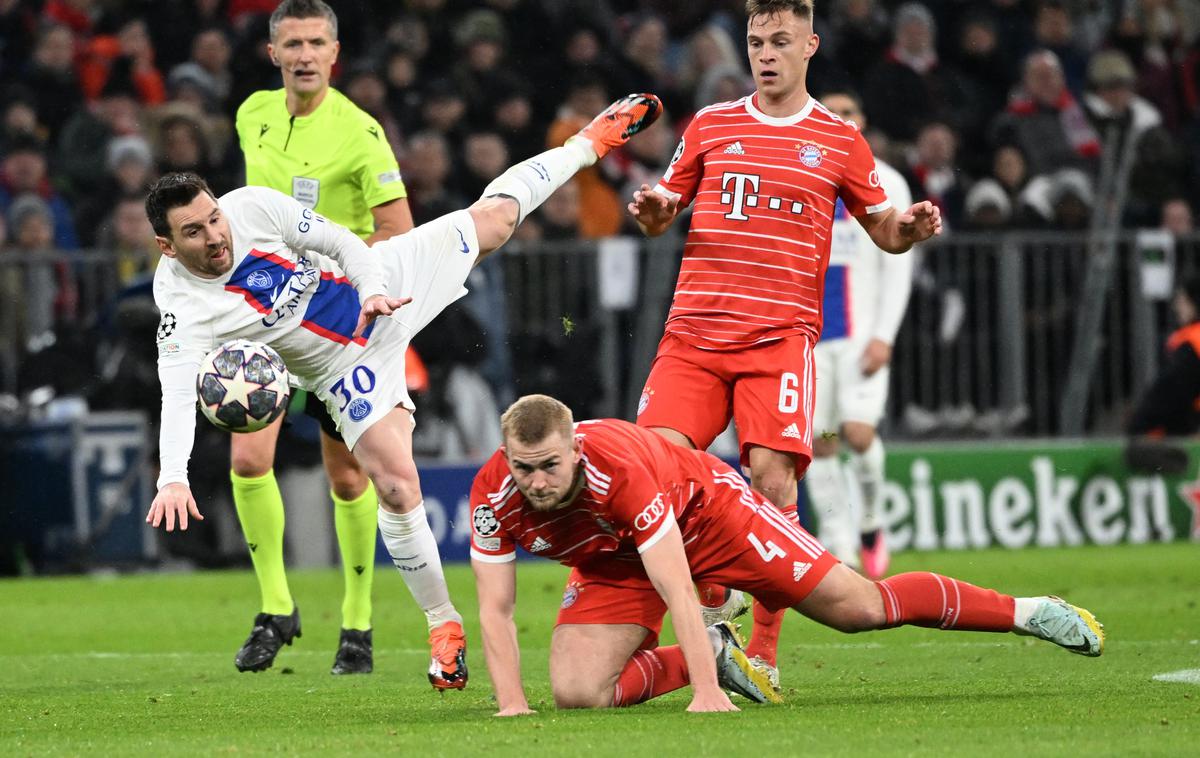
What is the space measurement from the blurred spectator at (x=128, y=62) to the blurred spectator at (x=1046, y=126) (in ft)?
23.6

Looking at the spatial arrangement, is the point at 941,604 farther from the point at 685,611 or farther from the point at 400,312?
the point at 400,312

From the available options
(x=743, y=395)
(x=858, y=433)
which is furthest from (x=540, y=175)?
(x=858, y=433)

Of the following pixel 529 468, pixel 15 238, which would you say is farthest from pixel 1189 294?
pixel 529 468

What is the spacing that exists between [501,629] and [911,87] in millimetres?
11790

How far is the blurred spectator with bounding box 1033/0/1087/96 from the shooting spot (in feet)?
61.8

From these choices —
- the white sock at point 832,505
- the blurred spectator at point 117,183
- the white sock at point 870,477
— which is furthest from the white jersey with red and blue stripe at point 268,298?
the blurred spectator at point 117,183

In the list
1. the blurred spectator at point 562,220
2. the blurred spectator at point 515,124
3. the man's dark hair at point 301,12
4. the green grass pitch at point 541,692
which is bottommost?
the green grass pitch at point 541,692

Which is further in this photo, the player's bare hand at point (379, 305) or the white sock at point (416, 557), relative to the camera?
the white sock at point (416, 557)

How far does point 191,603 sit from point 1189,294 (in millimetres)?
7738

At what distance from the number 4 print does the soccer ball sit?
183 centimetres

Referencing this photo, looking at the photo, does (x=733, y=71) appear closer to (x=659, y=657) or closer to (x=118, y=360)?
(x=118, y=360)

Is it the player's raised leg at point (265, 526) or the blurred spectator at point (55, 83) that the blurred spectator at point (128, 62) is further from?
the player's raised leg at point (265, 526)

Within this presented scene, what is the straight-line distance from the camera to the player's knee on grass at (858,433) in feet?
39.1

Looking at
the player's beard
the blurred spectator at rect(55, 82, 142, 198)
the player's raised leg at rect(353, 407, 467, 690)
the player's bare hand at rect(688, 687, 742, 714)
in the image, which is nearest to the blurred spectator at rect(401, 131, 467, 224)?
the blurred spectator at rect(55, 82, 142, 198)
